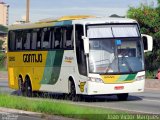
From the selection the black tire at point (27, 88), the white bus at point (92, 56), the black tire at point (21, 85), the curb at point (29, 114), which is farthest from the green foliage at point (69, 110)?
the black tire at point (21, 85)

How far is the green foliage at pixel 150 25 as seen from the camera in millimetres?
39438

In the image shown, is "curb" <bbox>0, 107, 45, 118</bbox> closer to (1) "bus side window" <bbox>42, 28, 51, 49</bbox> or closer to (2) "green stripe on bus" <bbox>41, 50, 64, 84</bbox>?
(2) "green stripe on bus" <bbox>41, 50, 64, 84</bbox>

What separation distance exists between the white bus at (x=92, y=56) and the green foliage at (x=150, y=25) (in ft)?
46.5

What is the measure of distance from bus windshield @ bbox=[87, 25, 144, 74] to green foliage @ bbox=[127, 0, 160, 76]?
15.5 metres

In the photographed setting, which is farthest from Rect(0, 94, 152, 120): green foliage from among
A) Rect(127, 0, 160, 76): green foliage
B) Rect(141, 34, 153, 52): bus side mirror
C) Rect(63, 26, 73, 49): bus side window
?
Rect(127, 0, 160, 76): green foliage

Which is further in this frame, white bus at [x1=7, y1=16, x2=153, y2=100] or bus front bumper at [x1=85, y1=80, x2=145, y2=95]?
white bus at [x1=7, y1=16, x2=153, y2=100]

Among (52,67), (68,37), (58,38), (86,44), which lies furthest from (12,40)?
(86,44)

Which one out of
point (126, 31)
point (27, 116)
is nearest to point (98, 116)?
point (27, 116)

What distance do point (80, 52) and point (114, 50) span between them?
4.43 ft

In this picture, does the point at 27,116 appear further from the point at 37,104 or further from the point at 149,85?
the point at 149,85

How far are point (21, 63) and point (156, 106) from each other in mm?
9449

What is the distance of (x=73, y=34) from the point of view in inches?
948

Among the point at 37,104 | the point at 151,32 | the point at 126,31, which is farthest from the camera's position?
the point at 151,32

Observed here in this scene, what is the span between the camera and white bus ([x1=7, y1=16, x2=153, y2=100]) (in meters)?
23.0
